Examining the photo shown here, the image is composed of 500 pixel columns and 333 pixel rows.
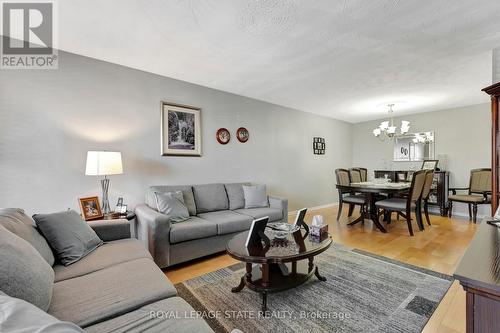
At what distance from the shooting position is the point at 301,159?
515 centimetres

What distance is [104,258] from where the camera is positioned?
5.32ft

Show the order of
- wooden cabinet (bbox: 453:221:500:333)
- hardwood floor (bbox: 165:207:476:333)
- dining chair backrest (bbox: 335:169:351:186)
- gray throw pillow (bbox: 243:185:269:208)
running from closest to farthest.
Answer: wooden cabinet (bbox: 453:221:500:333), hardwood floor (bbox: 165:207:476:333), gray throw pillow (bbox: 243:185:269:208), dining chair backrest (bbox: 335:169:351:186)

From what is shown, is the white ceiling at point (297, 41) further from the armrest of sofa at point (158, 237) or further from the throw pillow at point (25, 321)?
the throw pillow at point (25, 321)

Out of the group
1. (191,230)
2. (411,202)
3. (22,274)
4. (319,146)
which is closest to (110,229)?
(191,230)

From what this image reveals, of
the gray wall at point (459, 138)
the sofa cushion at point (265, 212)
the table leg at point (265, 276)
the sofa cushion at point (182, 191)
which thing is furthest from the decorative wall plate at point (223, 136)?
the gray wall at point (459, 138)

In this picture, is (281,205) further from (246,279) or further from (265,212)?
(246,279)

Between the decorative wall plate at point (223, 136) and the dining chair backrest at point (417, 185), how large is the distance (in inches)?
115

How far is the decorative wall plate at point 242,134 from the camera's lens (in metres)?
4.00

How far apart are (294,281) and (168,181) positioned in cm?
218

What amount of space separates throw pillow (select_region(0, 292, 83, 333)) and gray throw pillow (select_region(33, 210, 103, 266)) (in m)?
1.24

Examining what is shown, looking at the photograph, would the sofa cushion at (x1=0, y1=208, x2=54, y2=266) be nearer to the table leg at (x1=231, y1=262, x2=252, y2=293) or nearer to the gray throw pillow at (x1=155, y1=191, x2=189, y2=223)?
the gray throw pillow at (x1=155, y1=191, x2=189, y2=223)

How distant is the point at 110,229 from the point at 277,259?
1.51 metres

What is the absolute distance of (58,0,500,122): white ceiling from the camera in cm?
181

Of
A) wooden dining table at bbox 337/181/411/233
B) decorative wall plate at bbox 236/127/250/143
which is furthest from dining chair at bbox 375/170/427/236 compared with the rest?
decorative wall plate at bbox 236/127/250/143
